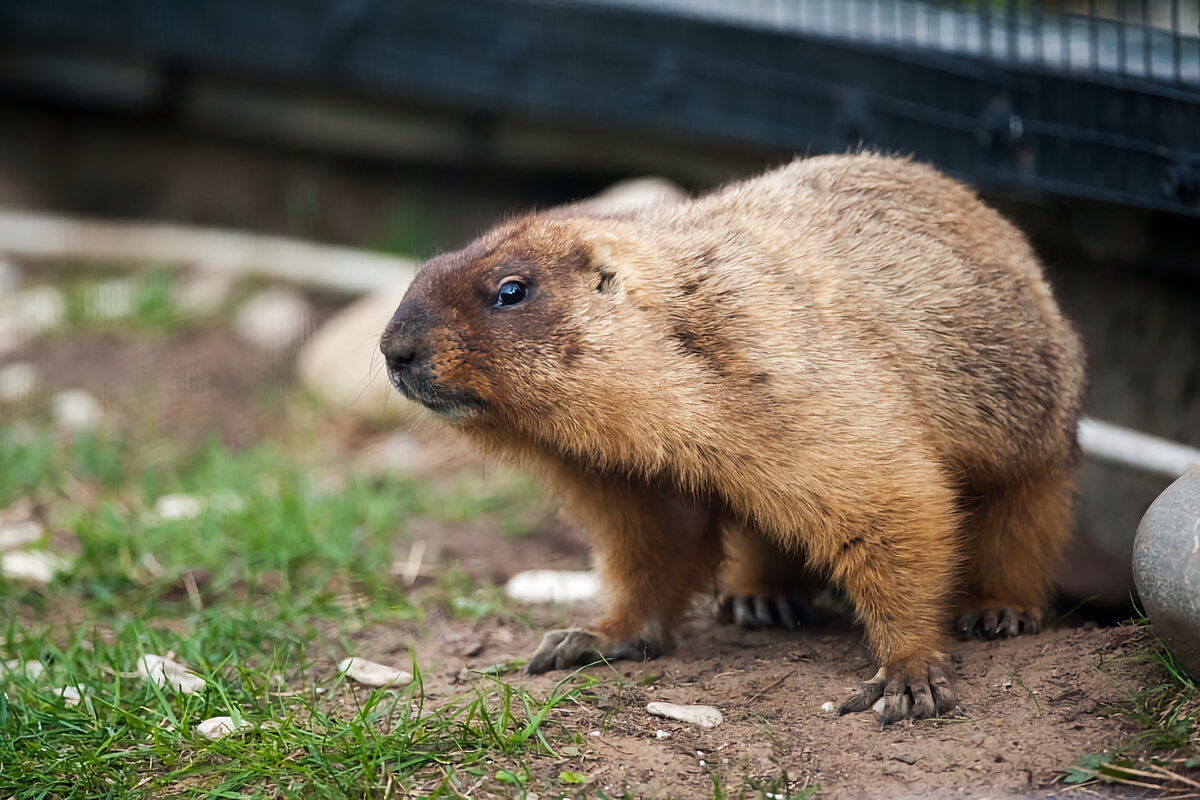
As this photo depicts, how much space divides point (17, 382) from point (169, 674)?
476 centimetres

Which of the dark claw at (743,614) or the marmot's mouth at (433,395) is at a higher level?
the marmot's mouth at (433,395)

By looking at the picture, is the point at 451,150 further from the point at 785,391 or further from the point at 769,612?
the point at 785,391

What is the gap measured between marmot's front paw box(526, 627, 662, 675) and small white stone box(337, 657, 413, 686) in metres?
0.49

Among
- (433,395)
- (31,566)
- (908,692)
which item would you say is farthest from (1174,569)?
(31,566)

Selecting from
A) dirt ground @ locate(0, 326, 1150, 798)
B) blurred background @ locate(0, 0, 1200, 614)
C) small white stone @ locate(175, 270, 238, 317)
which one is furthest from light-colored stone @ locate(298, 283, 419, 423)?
dirt ground @ locate(0, 326, 1150, 798)

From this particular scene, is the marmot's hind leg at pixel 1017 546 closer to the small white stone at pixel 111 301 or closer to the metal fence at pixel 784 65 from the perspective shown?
the metal fence at pixel 784 65

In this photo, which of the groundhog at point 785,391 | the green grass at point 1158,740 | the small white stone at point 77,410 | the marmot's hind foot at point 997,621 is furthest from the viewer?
the small white stone at point 77,410

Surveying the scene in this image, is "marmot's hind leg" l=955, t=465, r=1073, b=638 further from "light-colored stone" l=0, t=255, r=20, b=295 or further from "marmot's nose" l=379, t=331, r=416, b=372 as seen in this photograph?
"light-colored stone" l=0, t=255, r=20, b=295

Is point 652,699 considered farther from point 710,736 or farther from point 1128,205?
point 1128,205

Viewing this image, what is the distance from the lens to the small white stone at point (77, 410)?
7.93 m

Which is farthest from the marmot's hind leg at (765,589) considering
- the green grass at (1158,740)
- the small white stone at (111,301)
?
the small white stone at (111,301)

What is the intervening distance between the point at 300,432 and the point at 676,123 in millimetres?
3144

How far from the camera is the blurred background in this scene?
6.09 meters

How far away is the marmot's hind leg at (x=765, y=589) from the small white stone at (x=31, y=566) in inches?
123
